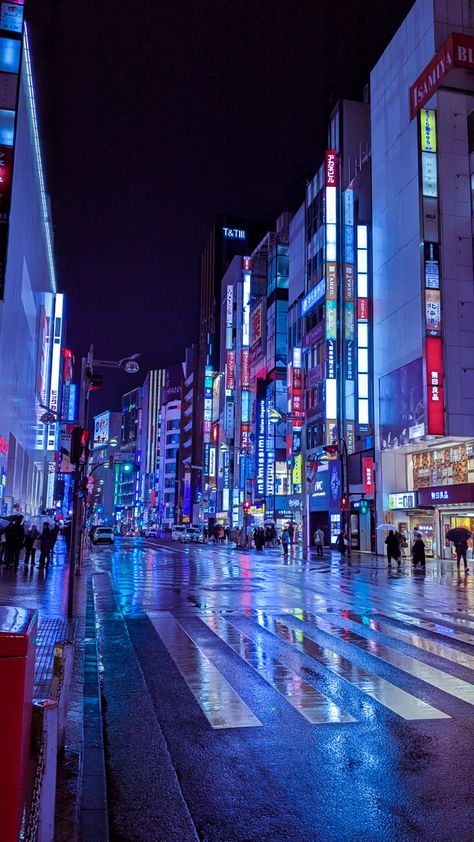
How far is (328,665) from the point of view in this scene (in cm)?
907

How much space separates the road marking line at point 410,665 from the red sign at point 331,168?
42.6m

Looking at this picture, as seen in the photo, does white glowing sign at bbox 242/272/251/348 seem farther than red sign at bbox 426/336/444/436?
Yes

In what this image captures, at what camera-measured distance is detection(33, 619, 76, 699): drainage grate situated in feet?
22.8

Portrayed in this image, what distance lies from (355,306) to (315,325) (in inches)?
416

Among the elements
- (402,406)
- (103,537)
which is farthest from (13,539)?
(103,537)

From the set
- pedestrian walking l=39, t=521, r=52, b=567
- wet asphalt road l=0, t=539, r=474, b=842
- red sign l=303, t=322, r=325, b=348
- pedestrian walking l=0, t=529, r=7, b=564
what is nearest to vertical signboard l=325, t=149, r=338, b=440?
red sign l=303, t=322, r=325, b=348

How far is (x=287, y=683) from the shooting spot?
26.5 ft

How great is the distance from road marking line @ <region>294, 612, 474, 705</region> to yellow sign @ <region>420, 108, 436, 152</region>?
3107 centimetres

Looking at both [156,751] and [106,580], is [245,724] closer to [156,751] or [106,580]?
[156,751]

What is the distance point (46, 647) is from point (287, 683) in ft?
11.4

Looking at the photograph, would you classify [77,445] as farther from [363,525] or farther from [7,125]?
[363,525]

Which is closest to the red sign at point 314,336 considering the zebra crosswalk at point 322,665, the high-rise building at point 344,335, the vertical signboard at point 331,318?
the high-rise building at point 344,335

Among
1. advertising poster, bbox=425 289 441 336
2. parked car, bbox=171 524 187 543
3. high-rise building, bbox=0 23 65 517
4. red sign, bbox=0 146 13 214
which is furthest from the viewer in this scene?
parked car, bbox=171 524 187 543

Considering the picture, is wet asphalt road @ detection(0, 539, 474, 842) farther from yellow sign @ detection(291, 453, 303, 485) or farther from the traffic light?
yellow sign @ detection(291, 453, 303, 485)
